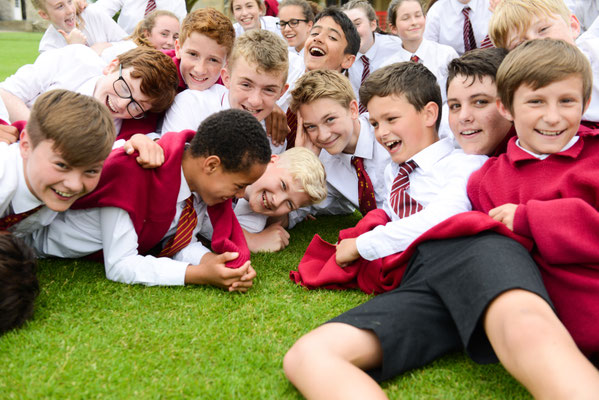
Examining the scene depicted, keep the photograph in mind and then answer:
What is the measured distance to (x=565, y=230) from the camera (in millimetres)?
1938

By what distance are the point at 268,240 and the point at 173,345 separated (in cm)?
140

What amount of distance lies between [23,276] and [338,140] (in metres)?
2.25

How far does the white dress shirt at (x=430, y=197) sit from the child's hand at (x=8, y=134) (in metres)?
2.01

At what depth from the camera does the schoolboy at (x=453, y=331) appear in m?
1.61

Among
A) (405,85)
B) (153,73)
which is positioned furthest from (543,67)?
(153,73)

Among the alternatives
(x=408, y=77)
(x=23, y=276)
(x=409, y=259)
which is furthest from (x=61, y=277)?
(x=408, y=77)

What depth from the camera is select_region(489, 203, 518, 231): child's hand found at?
6.93 feet

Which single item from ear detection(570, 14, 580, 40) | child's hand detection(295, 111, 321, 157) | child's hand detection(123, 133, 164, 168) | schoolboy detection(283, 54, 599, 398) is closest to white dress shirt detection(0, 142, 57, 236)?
child's hand detection(123, 133, 164, 168)

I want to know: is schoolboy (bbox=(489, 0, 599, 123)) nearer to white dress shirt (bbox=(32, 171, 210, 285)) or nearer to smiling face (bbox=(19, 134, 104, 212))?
white dress shirt (bbox=(32, 171, 210, 285))

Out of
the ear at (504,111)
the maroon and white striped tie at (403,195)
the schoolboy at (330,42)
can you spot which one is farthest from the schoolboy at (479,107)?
the schoolboy at (330,42)

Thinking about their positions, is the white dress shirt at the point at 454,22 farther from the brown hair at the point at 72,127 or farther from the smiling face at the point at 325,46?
the brown hair at the point at 72,127

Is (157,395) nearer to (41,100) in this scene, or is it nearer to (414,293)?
(414,293)

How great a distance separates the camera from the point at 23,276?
7.33ft

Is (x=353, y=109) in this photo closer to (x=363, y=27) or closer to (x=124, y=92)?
(x=124, y=92)
